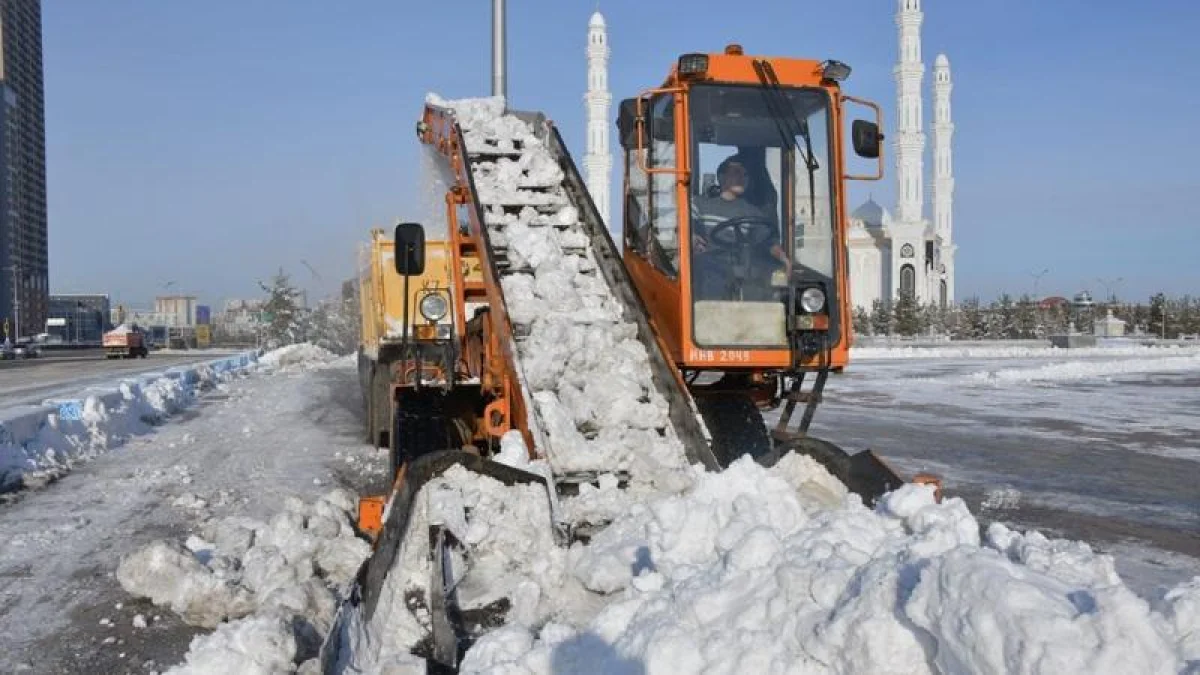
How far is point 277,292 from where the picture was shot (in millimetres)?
66500

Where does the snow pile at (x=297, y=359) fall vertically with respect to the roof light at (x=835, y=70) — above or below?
below

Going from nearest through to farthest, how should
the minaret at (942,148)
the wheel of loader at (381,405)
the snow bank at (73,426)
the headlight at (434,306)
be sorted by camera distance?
the headlight at (434,306) → the snow bank at (73,426) → the wheel of loader at (381,405) → the minaret at (942,148)

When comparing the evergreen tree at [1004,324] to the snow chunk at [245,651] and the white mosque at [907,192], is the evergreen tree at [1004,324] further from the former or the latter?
the snow chunk at [245,651]

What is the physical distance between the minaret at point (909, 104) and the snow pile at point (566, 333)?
2746 inches

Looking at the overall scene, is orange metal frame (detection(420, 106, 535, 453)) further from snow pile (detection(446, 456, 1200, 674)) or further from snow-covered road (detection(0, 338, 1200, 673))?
snow-covered road (detection(0, 338, 1200, 673))

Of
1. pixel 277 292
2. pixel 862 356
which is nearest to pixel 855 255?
pixel 862 356

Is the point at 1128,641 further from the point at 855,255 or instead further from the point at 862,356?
the point at 855,255

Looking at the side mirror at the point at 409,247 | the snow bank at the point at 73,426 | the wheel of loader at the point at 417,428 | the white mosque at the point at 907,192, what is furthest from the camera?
the white mosque at the point at 907,192

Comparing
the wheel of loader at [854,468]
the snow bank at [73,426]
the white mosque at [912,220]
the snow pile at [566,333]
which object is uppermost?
the white mosque at [912,220]

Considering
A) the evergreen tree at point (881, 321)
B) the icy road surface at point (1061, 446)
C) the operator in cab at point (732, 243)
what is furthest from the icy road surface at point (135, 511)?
the evergreen tree at point (881, 321)

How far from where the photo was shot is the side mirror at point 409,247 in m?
6.30

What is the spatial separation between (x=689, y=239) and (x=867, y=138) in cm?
137

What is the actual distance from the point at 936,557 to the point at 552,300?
12.4 ft

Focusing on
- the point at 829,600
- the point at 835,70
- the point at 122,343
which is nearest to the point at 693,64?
the point at 835,70
